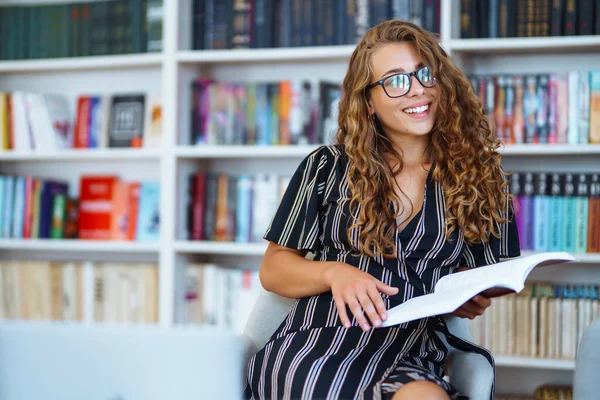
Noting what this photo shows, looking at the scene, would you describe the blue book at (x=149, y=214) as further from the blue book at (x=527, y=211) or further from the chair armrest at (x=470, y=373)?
the chair armrest at (x=470, y=373)

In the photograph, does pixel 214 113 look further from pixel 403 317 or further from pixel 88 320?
pixel 403 317

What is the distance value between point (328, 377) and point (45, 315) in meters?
1.98

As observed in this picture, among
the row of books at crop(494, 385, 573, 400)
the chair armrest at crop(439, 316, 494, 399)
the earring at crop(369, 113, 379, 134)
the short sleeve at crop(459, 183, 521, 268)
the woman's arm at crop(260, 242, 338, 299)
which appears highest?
the earring at crop(369, 113, 379, 134)

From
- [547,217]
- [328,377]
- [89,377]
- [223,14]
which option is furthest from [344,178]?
[223,14]

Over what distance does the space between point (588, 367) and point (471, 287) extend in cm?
19

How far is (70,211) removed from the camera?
297cm

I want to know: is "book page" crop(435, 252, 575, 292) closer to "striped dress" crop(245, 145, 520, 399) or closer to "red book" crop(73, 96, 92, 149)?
"striped dress" crop(245, 145, 520, 399)

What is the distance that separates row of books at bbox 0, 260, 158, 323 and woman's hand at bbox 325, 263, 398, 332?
1648 millimetres

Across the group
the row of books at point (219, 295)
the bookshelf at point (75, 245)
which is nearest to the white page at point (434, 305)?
the row of books at point (219, 295)

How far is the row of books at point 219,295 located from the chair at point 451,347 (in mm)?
1233

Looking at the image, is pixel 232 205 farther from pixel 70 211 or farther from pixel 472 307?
pixel 472 307

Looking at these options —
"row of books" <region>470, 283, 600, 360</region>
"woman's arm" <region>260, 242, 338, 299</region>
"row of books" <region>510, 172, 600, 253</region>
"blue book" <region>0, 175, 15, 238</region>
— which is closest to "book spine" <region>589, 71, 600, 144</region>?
"row of books" <region>510, 172, 600, 253</region>

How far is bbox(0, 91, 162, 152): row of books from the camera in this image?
288 centimetres

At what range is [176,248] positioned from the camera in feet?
8.91
